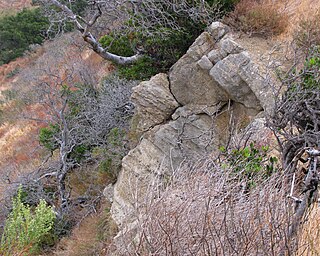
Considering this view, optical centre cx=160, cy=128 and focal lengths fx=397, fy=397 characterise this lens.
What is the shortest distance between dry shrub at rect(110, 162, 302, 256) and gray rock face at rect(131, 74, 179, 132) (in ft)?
8.27

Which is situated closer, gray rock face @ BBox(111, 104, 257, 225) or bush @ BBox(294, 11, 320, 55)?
bush @ BBox(294, 11, 320, 55)

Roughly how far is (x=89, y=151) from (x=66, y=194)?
107 centimetres

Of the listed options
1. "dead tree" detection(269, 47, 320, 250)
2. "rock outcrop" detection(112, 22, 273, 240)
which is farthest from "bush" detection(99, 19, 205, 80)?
"dead tree" detection(269, 47, 320, 250)

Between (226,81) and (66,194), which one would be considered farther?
(66,194)

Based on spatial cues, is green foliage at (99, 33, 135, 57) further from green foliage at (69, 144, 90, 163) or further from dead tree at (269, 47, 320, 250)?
dead tree at (269, 47, 320, 250)

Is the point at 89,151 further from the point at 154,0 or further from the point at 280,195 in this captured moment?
the point at 280,195

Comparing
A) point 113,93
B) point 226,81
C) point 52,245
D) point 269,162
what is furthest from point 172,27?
point 52,245

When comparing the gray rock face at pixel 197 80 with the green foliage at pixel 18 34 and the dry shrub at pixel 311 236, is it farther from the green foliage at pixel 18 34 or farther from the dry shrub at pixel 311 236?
the green foliage at pixel 18 34

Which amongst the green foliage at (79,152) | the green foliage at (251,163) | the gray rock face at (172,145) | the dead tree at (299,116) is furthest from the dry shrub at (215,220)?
the green foliage at (79,152)

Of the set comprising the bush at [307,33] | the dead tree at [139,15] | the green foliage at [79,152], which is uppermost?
the dead tree at [139,15]

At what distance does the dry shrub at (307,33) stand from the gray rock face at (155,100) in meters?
1.91

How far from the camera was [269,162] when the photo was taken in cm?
→ 388

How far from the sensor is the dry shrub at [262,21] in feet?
18.5

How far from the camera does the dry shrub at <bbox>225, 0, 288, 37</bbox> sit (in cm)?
564
